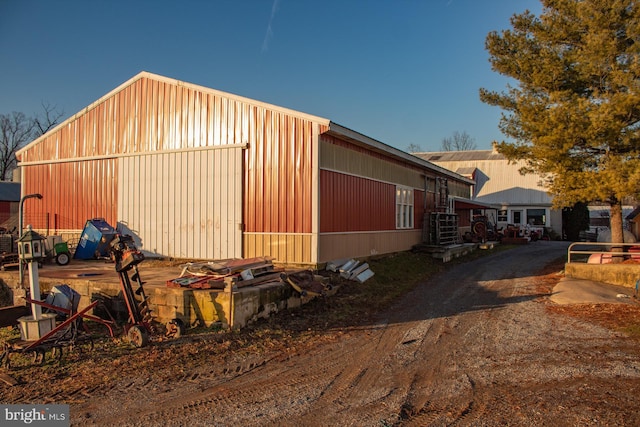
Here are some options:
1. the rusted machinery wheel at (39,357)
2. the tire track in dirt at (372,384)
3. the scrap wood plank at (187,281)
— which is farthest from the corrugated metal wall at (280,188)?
the rusted machinery wheel at (39,357)

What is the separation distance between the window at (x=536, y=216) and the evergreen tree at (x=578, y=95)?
22.2m

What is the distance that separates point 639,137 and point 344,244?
29.0 feet

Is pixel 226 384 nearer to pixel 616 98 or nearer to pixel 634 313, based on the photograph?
pixel 634 313

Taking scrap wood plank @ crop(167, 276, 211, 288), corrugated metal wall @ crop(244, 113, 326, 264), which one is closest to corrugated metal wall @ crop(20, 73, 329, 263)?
corrugated metal wall @ crop(244, 113, 326, 264)

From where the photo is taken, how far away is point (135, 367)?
5.91 metres

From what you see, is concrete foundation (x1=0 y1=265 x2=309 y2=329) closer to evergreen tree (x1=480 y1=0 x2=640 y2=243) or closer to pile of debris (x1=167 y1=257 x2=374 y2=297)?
pile of debris (x1=167 y1=257 x2=374 y2=297)

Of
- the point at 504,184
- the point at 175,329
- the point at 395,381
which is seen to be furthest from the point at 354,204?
the point at 504,184

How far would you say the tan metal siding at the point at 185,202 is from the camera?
12.7m

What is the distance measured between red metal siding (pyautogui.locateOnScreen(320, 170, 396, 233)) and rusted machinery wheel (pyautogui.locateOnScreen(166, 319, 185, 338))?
5.19m

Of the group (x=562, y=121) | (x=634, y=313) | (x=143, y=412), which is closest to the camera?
(x=143, y=412)

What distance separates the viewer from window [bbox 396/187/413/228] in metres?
17.0

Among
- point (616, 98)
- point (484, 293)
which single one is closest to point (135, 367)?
point (484, 293)

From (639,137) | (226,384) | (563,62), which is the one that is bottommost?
(226,384)

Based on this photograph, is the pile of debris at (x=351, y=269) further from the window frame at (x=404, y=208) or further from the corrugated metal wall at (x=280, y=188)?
the window frame at (x=404, y=208)
